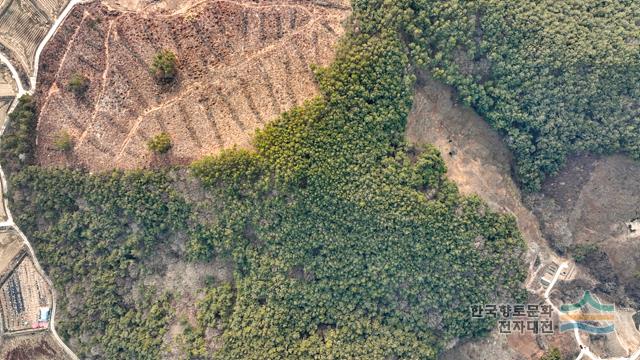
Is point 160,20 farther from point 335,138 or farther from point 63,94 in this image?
point 335,138

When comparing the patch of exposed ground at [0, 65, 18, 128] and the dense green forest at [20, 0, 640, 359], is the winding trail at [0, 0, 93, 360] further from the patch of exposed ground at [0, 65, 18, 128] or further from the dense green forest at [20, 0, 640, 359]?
the dense green forest at [20, 0, 640, 359]

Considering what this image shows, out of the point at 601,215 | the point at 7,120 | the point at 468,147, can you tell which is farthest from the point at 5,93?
the point at 601,215

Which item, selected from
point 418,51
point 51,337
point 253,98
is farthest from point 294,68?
point 51,337

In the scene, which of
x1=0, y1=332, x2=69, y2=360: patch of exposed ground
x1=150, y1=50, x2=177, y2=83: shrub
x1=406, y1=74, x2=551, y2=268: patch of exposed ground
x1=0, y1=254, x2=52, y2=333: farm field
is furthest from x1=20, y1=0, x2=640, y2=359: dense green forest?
x1=150, y1=50, x2=177, y2=83: shrub

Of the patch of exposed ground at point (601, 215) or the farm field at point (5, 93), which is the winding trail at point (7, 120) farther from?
the patch of exposed ground at point (601, 215)

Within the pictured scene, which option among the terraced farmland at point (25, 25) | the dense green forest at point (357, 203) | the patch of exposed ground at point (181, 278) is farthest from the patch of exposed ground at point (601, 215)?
the terraced farmland at point (25, 25)

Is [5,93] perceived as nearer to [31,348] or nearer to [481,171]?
[31,348]
